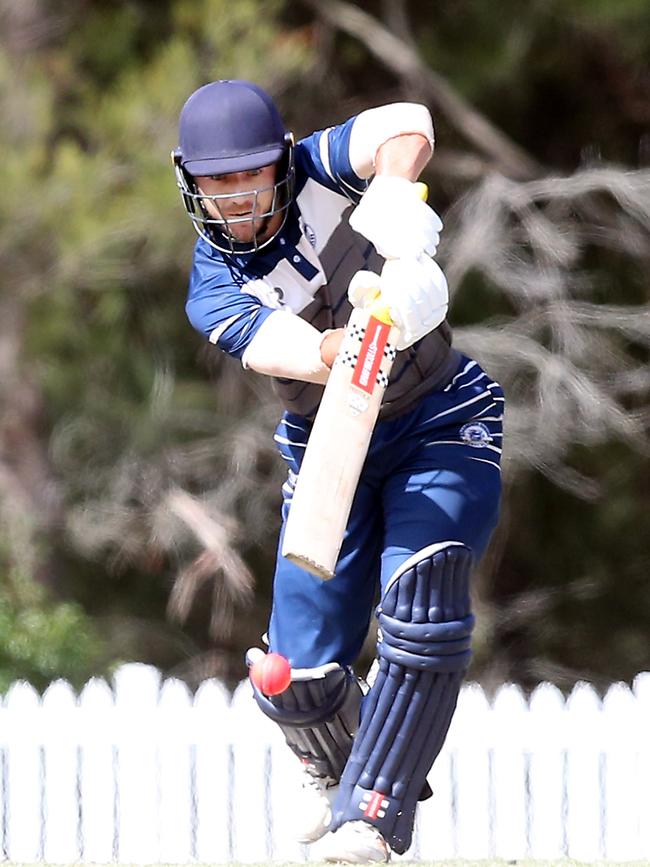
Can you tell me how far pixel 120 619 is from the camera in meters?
9.23

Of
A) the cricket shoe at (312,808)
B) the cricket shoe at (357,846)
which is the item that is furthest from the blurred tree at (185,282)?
the cricket shoe at (357,846)

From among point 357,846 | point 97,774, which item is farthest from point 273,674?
point 97,774

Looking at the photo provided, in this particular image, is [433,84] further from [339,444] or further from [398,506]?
[339,444]

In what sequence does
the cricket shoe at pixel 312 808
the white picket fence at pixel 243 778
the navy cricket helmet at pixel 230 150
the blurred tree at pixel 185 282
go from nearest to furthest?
the navy cricket helmet at pixel 230 150, the cricket shoe at pixel 312 808, the white picket fence at pixel 243 778, the blurred tree at pixel 185 282

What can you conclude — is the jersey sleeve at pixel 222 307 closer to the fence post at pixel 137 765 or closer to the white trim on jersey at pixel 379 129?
the white trim on jersey at pixel 379 129

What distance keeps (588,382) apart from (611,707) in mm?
2480

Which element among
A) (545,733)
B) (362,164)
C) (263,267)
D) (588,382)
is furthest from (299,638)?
(588,382)

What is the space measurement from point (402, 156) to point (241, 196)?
0.34 meters

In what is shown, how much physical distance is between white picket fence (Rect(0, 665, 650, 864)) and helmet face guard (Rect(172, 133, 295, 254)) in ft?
8.03

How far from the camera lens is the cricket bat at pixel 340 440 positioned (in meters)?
3.19

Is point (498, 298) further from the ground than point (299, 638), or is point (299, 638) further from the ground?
point (498, 298)

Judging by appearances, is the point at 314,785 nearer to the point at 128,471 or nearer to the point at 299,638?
the point at 299,638

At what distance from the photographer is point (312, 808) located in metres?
3.85

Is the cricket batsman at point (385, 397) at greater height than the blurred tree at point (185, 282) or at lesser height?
lesser
